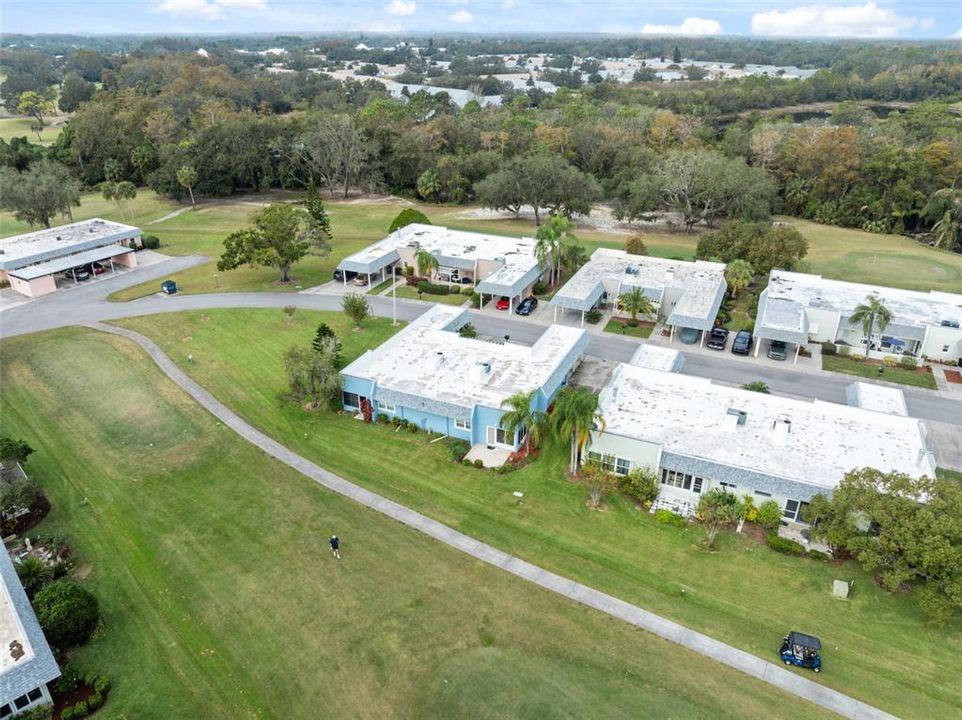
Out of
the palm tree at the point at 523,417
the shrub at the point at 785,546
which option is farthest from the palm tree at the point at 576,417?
the shrub at the point at 785,546

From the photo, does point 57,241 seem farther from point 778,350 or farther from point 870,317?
point 870,317

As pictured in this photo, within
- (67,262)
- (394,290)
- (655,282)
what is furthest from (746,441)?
(67,262)

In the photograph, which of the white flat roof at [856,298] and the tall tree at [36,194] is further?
the tall tree at [36,194]

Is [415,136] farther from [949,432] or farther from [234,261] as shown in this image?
[949,432]

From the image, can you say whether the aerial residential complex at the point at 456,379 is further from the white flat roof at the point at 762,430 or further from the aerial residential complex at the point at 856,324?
the aerial residential complex at the point at 856,324

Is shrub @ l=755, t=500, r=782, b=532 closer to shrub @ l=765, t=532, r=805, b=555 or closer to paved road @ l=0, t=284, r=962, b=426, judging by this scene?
shrub @ l=765, t=532, r=805, b=555

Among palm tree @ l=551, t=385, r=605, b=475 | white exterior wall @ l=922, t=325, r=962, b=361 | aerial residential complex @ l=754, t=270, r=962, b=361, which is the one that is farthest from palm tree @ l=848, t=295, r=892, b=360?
palm tree @ l=551, t=385, r=605, b=475
